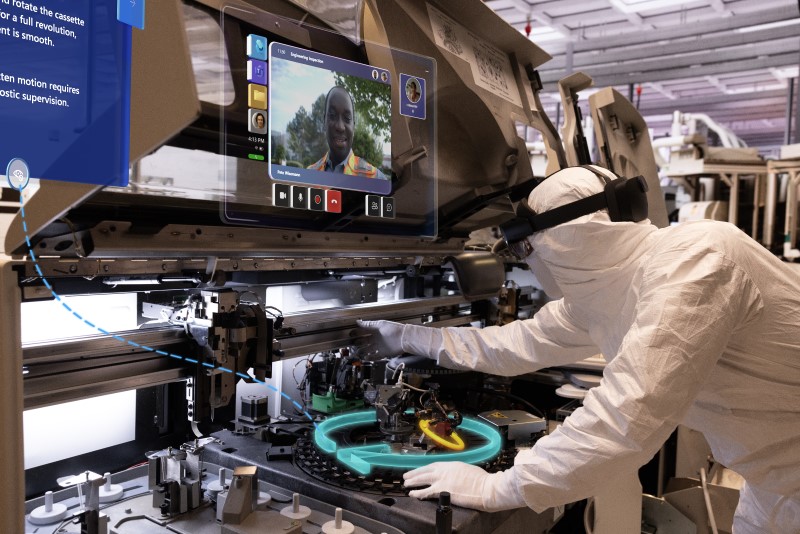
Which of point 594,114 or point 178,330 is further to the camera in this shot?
point 594,114

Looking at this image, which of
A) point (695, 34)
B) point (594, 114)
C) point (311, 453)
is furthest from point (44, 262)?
→ point (695, 34)

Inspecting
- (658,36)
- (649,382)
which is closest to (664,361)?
(649,382)

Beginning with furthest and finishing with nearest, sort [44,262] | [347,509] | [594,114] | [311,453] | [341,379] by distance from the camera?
[594,114]
[341,379]
[311,453]
[347,509]
[44,262]

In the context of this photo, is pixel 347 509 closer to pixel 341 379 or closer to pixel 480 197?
pixel 341 379

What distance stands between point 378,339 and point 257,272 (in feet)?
1.97

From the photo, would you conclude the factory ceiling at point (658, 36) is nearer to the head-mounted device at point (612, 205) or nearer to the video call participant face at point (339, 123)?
the head-mounted device at point (612, 205)

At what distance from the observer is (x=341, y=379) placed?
177 centimetres

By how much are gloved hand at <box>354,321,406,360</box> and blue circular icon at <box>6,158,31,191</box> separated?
1.19 m

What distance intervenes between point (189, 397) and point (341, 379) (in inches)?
22.1

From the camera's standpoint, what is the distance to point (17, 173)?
81 centimetres

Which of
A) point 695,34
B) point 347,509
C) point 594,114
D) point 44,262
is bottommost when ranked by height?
point 347,509

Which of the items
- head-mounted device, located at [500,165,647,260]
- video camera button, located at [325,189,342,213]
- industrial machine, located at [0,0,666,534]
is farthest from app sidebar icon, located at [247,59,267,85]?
head-mounted device, located at [500,165,647,260]

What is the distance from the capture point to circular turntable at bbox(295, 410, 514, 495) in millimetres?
1362

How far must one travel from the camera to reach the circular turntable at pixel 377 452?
1.36m
